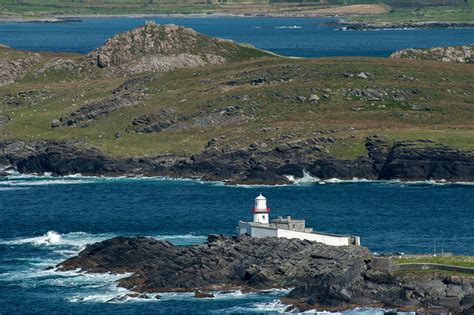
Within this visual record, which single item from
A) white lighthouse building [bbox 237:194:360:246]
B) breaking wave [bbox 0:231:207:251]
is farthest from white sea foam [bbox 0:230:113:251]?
white lighthouse building [bbox 237:194:360:246]

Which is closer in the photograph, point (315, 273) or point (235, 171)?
point (315, 273)

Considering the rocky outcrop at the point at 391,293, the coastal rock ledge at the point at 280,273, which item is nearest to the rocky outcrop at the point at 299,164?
the coastal rock ledge at the point at 280,273

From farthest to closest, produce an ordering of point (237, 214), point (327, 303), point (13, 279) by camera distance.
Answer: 1. point (237, 214)
2. point (13, 279)
3. point (327, 303)

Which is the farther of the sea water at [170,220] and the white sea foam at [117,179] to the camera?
the white sea foam at [117,179]

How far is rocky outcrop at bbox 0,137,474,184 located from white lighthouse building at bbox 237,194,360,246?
4932cm

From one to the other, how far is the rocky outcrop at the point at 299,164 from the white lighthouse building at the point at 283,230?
162 ft

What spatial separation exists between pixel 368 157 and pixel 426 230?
40.5 metres

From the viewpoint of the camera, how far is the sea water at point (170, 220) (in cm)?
12494

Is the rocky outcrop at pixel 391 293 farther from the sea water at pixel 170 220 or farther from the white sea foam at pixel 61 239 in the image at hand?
the white sea foam at pixel 61 239

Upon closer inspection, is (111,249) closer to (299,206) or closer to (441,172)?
(299,206)

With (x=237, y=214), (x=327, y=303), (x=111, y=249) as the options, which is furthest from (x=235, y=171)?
(x=327, y=303)

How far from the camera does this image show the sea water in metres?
125

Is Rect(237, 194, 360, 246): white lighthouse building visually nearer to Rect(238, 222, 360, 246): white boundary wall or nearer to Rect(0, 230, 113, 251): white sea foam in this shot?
Rect(238, 222, 360, 246): white boundary wall

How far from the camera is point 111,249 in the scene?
135750 millimetres
